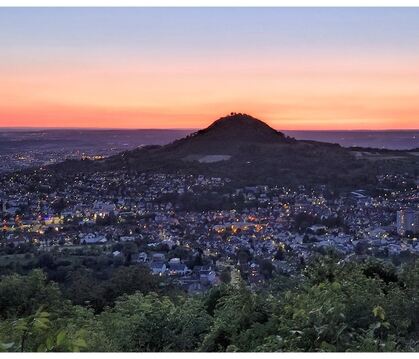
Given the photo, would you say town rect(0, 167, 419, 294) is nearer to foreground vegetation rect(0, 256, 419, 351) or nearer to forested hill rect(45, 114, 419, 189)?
forested hill rect(45, 114, 419, 189)

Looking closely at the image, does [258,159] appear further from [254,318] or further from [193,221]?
[254,318]

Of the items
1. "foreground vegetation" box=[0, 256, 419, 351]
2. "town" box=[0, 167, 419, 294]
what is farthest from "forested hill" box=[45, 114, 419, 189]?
"foreground vegetation" box=[0, 256, 419, 351]

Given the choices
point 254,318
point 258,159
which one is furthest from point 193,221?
point 254,318

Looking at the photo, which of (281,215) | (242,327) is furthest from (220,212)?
(242,327)

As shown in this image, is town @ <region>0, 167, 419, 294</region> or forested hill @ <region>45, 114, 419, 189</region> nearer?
town @ <region>0, 167, 419, 294</region>

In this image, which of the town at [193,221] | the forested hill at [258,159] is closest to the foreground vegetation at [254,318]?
the town at [193,221]

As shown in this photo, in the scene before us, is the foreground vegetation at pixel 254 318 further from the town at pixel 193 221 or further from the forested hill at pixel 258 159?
the forested hill at pixel 258 159

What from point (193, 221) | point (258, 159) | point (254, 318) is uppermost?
point (258, 159)

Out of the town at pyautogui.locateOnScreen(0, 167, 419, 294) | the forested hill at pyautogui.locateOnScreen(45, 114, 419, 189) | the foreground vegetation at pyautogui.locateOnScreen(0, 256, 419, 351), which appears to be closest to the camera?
the foreground vegetation at pyautogui.locateOnScreen(0, 256, 419, 351)
